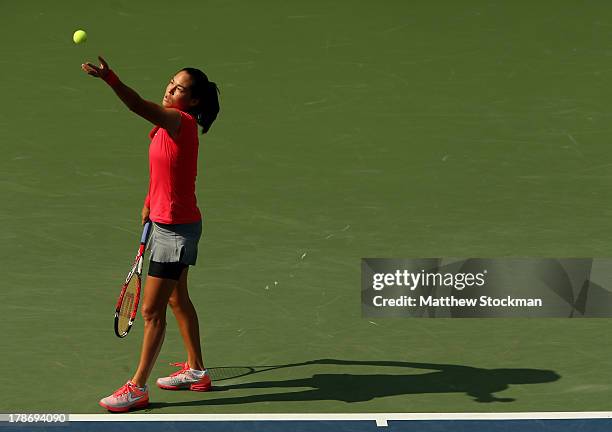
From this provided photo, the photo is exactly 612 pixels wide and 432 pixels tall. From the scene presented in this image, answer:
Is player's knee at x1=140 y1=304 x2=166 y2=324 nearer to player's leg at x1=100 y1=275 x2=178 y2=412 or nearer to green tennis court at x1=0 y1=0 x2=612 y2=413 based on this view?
player's leg at x1=100 y1=275 x2=178 y2=412

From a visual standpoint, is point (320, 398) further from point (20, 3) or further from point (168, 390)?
point (20, 3)

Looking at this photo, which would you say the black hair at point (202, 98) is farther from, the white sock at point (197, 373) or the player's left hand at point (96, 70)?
the white sock at point (197, 373)

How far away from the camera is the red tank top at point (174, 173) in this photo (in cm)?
913

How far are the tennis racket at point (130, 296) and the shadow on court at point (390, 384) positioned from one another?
650 millimetres

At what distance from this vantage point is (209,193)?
13680mm

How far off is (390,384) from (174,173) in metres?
2.05

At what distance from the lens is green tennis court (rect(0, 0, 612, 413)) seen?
10.0 meters

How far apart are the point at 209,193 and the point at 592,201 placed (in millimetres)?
3532

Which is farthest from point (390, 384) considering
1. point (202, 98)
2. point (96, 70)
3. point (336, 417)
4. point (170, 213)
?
point (96, 70)

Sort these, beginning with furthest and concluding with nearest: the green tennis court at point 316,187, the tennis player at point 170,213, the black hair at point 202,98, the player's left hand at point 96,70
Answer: the green tennis court at point 316,187 → the black hair at point 202,98 → the tennis player at point 170,213 → the player's left hand at point 96,70

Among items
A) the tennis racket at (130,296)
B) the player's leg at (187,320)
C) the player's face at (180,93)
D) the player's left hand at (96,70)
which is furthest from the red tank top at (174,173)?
the player's left hand at (96,70)

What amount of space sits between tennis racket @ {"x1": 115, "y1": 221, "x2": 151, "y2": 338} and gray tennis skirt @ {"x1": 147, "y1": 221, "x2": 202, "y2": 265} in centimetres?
23

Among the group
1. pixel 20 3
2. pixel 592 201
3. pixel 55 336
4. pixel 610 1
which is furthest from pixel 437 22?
pixel 55 336

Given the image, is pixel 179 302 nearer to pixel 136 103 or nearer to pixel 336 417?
pixel 336 417
